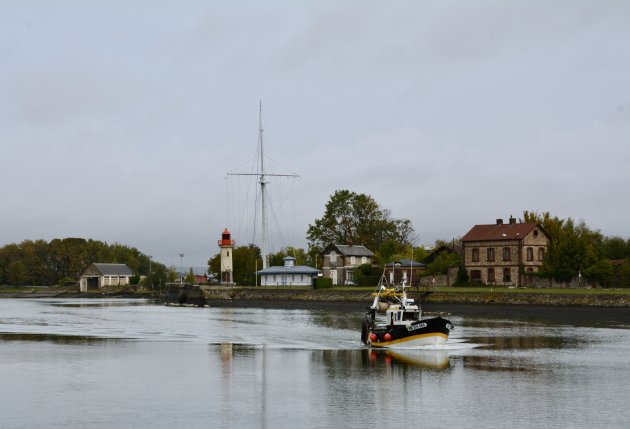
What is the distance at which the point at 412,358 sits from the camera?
4941 cm

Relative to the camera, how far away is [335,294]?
373ft

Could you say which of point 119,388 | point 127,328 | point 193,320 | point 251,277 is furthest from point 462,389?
point 251,277

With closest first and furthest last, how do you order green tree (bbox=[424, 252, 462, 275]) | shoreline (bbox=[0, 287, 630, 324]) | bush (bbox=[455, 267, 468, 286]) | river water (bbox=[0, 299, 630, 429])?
river water (bbox=[0, 299, 630, 429]) → shoreline (bbox=[0, 287, 630, 324]) → bush (bbox=[455, 267, 468, 286]) → green tree (bbox=[424, 252, 462, 275])

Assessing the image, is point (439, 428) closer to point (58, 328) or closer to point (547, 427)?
point (547, 427)

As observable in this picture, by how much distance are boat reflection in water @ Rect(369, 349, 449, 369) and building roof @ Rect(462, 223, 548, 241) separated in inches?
2172

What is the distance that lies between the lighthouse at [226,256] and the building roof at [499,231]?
161 feet

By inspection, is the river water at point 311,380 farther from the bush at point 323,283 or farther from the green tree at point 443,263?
the bush at point 323,283

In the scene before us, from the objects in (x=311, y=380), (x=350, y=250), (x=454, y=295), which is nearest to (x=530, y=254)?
(x=454, y=295)

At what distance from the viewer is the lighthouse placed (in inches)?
5782

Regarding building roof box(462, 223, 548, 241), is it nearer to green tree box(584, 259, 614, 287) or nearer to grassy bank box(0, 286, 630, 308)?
grassy bank box(0, 286, 630, 308)

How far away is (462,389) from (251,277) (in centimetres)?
11300

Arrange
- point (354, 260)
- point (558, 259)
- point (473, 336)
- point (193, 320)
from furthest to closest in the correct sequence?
point (354, 260) < point (558, 259) < point (193, 320) < point (473, 336)

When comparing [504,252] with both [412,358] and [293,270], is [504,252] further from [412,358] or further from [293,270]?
[412,358]

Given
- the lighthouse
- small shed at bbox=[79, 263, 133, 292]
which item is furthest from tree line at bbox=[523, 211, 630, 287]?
small shed at bbox=[79, 263, 133, 292]
